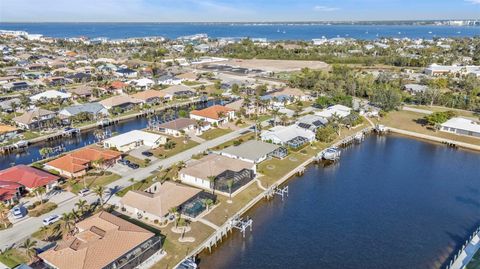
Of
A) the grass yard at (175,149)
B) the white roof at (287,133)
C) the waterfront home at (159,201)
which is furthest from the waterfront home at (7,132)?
the white roof at (287,133)

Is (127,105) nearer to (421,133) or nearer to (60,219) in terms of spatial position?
(60,219)

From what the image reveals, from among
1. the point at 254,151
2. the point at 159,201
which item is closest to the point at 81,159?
the point at 159,201

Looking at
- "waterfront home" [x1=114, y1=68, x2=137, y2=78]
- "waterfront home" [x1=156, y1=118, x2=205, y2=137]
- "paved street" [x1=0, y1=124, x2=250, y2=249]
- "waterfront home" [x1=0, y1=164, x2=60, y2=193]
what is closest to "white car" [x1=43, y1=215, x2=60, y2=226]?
"paved street" [x1=0, y1=124, x2=250, y2=249]

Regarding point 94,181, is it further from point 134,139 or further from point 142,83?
point 142,83

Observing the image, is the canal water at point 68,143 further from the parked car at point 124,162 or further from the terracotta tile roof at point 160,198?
the terracotta tile roof at point 160,198

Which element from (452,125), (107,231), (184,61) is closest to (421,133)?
(452,125)

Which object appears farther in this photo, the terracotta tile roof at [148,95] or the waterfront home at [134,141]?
Result: the terracotta tile roof at [148,95]
